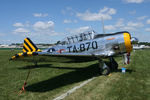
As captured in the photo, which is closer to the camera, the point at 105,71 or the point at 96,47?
the point at 105,71

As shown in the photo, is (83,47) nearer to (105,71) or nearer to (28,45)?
(105,71)

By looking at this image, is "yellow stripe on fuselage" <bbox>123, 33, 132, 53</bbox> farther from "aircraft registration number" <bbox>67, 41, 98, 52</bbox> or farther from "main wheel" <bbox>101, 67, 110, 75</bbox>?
"aircraft registration number" <bbox>67, 41, 98, 52</bbox>

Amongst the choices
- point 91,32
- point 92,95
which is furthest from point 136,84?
point 91,32

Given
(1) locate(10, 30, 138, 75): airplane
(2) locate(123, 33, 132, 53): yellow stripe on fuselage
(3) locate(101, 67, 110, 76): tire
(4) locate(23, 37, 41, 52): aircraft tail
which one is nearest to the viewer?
(1) locate(10, 30, 138, 75): airplane

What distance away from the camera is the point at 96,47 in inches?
368

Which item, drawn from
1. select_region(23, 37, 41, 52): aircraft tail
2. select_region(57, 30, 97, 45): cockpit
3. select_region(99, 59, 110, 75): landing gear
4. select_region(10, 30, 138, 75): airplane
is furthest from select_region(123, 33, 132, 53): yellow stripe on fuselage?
select_region(23, 37, 41, 52): aircraft tail

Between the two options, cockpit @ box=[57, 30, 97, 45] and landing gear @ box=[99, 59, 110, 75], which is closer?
landing gear @ box=[99, 59, 110, 75]

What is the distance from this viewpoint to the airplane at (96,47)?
7809 millimetres

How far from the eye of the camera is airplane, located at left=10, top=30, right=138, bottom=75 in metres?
7.81

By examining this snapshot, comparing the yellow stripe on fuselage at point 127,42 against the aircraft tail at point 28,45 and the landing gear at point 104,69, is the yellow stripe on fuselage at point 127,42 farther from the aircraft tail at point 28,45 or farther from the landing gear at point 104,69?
the aircraft tail at point 28,45

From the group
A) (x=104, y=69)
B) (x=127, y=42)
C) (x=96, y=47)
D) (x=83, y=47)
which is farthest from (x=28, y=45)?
(x=127, y=42)

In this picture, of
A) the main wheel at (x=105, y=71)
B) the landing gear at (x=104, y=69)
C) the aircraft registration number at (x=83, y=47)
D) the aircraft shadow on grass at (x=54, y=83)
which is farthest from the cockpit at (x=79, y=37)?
the aircraft shadow on grass at (x=54, y=83)

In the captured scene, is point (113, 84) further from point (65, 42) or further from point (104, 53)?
point (65, 42)

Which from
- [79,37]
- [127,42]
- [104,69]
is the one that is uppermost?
[79,37]
